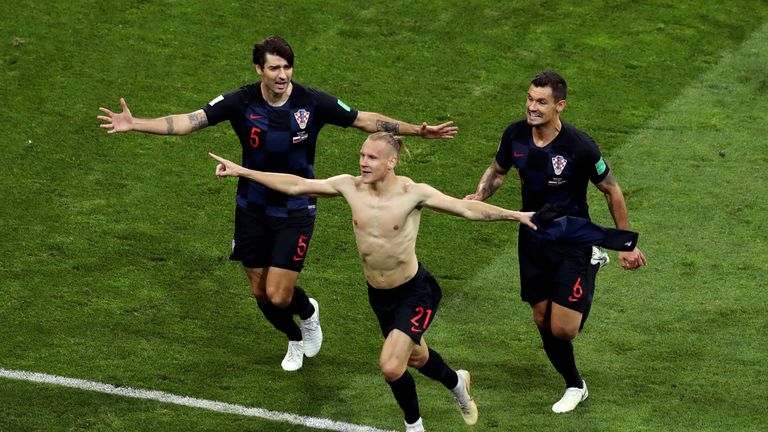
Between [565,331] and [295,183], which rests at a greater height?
[295,183]

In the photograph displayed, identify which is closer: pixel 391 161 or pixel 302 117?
pixel 391 161

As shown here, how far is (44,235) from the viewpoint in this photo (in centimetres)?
1470

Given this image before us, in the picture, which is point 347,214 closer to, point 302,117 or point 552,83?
point 302,117

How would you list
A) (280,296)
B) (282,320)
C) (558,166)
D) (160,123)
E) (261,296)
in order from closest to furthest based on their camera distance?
(558,166), (160,123), (280,296), (261,296), (282,320)

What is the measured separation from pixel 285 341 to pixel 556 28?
23.8 feet

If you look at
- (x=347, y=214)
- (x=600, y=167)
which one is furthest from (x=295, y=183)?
(x=347, y=214)

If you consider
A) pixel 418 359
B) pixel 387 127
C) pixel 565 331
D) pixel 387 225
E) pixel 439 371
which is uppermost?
pixel 387 127

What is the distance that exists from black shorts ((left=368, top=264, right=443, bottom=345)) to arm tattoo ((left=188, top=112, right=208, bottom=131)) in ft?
6.77

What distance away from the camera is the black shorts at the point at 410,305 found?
11.3 metres

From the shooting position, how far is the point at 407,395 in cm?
1123

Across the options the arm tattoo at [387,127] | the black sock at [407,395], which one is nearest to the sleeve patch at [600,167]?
the arm tattoo at [387,127]

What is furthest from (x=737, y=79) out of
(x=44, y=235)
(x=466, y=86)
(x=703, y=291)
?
(x=44, y=235)

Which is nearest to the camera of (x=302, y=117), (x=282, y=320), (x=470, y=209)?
(x=470, y=209)

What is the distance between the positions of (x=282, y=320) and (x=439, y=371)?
1.83 metres
